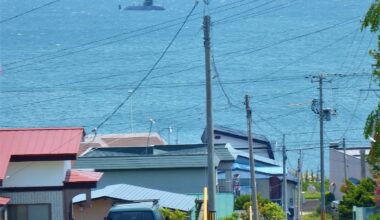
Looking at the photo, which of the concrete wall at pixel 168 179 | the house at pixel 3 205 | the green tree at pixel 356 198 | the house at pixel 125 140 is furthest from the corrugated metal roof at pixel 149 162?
the house at pixel 3 205

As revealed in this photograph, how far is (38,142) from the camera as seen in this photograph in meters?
21.9

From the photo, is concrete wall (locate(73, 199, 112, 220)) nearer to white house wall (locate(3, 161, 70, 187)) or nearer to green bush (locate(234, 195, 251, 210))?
white house wall (locate(3, 161, 70, 187))

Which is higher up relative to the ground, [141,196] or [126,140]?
[126,140]

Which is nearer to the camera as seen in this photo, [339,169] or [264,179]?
[264,179]

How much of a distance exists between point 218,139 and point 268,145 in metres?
3.36

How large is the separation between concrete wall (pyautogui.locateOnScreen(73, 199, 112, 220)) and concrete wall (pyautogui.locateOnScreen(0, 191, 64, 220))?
3955 mm

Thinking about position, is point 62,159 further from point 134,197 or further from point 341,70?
point 341,70

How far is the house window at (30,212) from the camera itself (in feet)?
71.3

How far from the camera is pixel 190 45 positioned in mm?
140750

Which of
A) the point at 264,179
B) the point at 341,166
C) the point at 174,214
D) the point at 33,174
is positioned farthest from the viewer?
the point at 341,166

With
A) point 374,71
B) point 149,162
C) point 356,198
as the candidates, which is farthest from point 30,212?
point 356,198

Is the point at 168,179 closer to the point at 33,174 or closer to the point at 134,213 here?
the point at 33,174

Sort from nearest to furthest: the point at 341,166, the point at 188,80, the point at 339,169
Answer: the point at 341,166, the point at 339,169, the point at 188,80

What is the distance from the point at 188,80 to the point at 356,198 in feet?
215
